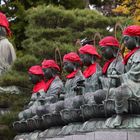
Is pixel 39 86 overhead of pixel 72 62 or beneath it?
beneath

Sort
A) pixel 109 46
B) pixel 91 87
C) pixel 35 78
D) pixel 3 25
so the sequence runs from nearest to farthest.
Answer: pixel 109 46
pixel 91 87
pixel 35 78
pixel 3 25

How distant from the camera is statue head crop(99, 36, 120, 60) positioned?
377 inches

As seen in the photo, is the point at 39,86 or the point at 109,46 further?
the point at 39,86

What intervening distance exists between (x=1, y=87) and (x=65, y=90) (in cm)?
362

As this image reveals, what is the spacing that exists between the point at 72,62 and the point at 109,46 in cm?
137

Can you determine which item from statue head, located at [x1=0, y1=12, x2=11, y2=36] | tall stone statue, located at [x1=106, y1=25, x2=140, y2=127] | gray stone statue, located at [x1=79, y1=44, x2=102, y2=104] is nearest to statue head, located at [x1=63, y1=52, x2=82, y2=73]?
gray stone statue, located at [x1=79, y1=44, x2=102, y2=104]

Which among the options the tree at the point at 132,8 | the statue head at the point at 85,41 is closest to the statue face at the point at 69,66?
the statue head at the point at 85,41

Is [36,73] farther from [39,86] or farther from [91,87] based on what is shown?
[91,87]

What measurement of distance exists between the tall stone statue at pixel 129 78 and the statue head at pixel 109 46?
588mm

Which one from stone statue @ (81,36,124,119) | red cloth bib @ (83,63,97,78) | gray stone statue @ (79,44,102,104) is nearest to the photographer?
stone statue @ (81,36,124,119)

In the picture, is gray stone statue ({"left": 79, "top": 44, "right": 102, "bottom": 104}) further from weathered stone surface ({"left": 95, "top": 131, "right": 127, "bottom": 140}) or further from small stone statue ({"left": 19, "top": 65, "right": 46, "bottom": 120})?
small stone statue ({"left": 19, "top": 65, "right": 46, "bottom": 120})

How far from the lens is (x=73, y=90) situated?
1029 centimetres

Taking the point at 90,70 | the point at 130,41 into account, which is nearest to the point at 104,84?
the point at 90,70

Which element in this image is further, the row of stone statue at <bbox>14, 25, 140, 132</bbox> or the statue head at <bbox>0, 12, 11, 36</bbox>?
the statue head at <bbox>0, 12, 11, 36</bbox>
